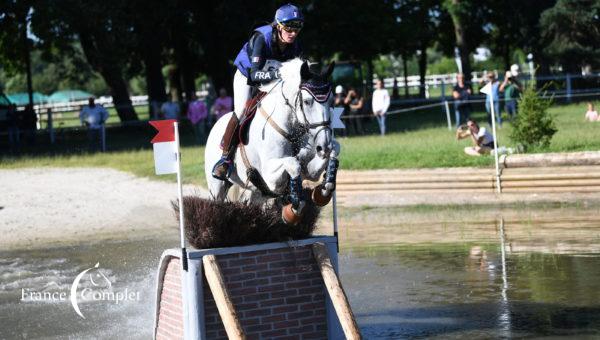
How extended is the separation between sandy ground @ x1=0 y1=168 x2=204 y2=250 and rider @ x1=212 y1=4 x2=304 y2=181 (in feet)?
24.3

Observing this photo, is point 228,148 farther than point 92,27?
No

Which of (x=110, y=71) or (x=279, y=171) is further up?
(x=110, y=71)

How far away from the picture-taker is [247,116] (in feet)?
33.0

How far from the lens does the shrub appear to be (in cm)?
2077

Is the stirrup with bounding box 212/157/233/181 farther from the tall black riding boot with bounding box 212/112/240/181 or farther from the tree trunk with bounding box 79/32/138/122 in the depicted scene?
the tree trunk with bounding box 79/32/138/122

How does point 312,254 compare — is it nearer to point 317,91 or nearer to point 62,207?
point 317,91

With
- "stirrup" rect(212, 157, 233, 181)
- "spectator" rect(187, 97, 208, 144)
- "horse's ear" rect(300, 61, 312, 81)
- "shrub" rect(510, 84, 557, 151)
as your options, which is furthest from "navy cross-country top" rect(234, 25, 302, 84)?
"spectator" rect(187, 97, 208, 144)

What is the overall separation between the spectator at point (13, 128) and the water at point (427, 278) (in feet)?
70.6

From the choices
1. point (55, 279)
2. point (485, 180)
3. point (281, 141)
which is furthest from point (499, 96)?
point (281, 141)

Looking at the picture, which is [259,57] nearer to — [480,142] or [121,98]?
[480,142]

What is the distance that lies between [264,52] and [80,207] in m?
11.5

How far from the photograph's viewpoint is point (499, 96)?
31.1 meters

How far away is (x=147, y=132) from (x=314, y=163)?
32.7 metres

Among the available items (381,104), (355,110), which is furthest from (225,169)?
(355,110)
